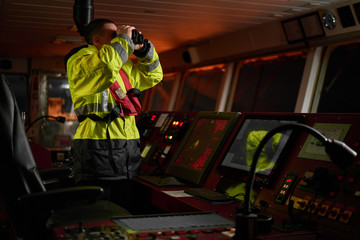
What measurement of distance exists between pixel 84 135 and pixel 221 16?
3130mm

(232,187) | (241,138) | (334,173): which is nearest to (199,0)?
(241,138)

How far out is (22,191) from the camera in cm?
160

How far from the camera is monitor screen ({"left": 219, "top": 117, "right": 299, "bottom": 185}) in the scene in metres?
2.14

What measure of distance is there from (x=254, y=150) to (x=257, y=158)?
2.87 ft

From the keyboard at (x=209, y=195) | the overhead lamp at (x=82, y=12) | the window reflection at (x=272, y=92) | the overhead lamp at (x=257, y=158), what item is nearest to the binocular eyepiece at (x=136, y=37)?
the overhead lamp at (x=82, y=12)

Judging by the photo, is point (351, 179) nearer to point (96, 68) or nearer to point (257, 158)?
point (257, 158)

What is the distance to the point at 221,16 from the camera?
5.05 m

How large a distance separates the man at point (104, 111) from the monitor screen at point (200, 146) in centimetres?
33

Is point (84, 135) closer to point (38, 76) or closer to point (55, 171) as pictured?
point (55, 171)

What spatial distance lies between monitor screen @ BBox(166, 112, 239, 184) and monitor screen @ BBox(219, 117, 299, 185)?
0.11 m

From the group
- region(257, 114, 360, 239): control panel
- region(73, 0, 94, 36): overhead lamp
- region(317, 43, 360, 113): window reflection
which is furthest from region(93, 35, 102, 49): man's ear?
region(317, 43, 360, 113): window reflection

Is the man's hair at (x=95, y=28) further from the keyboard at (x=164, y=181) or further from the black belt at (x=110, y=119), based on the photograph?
the keyboard at (x=164, y=181)

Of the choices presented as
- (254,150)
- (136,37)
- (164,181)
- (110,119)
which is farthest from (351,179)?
(136,37)

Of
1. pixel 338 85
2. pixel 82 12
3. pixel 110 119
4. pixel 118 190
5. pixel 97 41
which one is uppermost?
pixel 338 85
